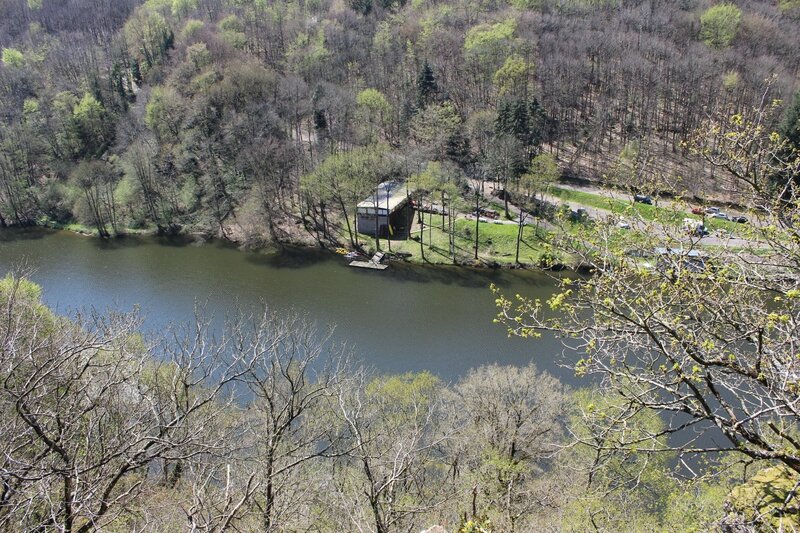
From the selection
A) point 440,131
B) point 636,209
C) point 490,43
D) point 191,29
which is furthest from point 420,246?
point 191,29

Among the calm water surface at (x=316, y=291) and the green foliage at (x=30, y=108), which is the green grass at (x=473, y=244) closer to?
the calm water surface at (x=316, y=291)

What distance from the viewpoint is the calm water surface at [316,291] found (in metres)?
25.6

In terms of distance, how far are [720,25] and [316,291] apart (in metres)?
55.2

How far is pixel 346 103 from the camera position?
50625mm

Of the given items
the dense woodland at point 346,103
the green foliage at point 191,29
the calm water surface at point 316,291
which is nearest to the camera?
the calm water surface at point 316,291

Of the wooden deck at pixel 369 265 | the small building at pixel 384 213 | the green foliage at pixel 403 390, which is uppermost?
the green foliage at pixel 403 390

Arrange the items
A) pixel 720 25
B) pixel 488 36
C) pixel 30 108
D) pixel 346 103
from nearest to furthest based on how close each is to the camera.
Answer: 1. pixel 346 103
2. pixel 30 108
3. pixel 488 36
4. pixel 720 25

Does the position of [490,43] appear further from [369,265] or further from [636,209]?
[636,209]

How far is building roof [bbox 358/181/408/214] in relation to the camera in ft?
129

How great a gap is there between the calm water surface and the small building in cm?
408

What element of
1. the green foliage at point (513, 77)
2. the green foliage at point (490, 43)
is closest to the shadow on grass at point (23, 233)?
the green foliage at point (513, 77)

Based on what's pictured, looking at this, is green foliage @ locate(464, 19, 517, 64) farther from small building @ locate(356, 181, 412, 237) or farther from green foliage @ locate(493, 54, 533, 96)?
small building @ locate(356, 181, 412, 237)

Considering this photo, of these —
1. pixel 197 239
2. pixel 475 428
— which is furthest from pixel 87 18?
pixel 475 428

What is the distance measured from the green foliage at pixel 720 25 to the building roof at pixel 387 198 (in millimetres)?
40917
